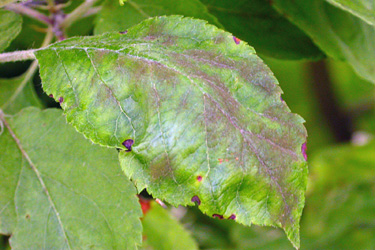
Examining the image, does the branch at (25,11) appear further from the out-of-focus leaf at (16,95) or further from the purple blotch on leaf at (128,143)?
the purple blotch on leaf at (128,143)

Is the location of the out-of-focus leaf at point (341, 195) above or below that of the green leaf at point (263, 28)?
below

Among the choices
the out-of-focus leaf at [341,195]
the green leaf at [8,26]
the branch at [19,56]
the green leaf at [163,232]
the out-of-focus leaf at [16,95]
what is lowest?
the out-of-focus leaf at [341,195]

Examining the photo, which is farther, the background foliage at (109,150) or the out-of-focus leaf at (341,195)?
the out-of-focus leaf at (341,195)

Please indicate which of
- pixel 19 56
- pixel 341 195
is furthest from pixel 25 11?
pixel 341 195

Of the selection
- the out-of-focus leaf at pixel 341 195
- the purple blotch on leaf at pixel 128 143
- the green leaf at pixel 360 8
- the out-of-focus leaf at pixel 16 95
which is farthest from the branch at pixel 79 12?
the out-of-focus leaf at pixel 341 195

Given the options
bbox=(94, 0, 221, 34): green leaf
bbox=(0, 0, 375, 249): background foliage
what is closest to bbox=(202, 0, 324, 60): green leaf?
bbox=(0, 0, 375, 249): background foliage

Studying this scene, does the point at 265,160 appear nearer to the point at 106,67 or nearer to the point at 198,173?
the point at 198,173
